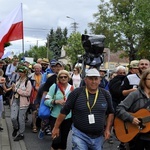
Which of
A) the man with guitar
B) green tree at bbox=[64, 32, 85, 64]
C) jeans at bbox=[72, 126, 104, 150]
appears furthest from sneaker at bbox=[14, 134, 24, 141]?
green tree at bbox=[64, 32, 85, 64]

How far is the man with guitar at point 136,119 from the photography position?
14.1 feet

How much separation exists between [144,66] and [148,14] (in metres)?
19.4

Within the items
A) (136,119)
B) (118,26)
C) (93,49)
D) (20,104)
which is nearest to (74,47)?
(118,26)

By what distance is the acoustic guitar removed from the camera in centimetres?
426

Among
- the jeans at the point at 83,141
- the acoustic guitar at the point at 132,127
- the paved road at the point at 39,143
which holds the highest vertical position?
the acoustic guitar at the point at 132,127

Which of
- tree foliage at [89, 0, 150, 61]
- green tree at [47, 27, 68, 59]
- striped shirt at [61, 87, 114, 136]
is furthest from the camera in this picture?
green tree at [47, 27, 68, 59]

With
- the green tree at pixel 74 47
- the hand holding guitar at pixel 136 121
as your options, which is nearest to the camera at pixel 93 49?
the hand holding guitar at pixel 136 121

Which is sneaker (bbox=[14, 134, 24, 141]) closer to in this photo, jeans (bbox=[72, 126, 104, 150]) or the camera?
the camera

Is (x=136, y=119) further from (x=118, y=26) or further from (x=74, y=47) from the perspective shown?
(x=74, y=47)

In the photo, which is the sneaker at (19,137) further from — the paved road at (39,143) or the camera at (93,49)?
the camera at (93,49)

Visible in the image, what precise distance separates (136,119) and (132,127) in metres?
0.15

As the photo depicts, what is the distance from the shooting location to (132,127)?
4.38 m

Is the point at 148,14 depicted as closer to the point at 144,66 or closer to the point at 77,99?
the point at 144,66

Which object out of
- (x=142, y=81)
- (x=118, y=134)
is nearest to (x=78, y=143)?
(x=118, y=134)
